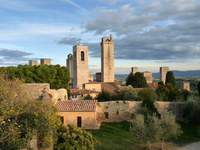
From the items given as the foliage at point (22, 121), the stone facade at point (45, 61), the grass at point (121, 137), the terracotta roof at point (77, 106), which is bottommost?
the grass at point (121, 137)

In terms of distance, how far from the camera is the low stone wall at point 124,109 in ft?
64.6

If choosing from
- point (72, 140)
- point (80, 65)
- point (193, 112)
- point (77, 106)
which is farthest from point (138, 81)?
point (72, 140)

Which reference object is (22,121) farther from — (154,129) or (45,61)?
(45,61)

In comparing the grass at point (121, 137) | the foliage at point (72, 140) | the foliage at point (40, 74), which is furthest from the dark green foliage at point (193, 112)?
the foliage at point (40, 74)

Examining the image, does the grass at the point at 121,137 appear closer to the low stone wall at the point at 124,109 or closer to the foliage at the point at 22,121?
the low stone wall at the point at 124,109

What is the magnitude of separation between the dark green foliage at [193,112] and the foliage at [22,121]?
574 inches

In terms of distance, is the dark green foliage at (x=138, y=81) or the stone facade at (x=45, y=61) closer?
the stone facade at (x=45, y=61)

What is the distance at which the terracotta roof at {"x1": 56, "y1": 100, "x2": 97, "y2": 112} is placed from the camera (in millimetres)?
16719

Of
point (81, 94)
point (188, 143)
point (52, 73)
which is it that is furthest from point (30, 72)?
point (188, 143)

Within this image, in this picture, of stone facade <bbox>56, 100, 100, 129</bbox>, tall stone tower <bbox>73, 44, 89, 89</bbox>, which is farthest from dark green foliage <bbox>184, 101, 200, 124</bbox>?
tall stone tower <bbox>73, 44, 89, 89</bbox>

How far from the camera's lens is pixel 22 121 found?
8.72 metres

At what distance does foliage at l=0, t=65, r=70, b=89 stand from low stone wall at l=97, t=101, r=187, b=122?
11299 mm

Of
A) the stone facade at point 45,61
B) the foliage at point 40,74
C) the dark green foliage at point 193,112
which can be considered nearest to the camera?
the dark green foliage at point 193,112

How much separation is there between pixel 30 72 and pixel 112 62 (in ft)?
110
